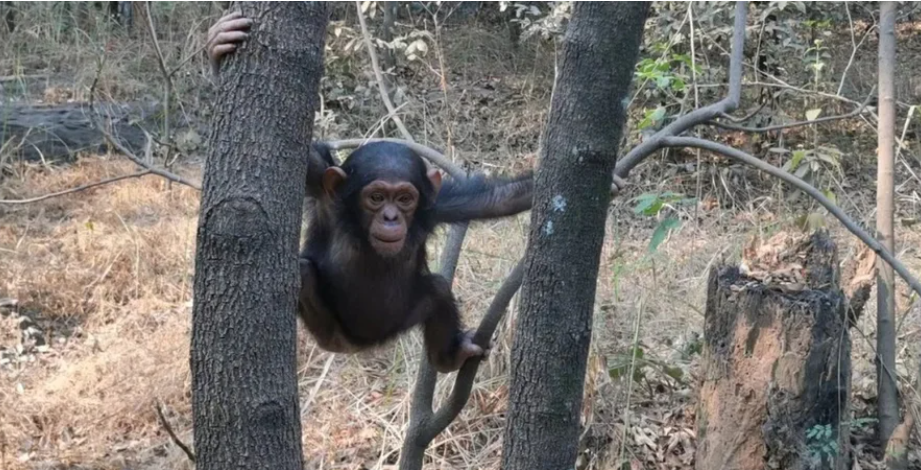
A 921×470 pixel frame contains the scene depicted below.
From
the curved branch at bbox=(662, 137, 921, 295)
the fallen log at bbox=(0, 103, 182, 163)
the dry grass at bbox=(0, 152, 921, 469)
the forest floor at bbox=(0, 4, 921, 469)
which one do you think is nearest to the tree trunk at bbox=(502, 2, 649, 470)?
the curved branch at bbox=(662, 137, 921, 295)

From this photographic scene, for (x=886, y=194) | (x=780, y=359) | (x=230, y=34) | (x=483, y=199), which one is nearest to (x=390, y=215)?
(x=483, y=199)

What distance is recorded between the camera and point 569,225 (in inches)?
109

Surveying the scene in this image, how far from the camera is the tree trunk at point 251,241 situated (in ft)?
7.97

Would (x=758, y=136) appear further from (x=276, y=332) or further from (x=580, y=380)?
(x=276, y=332)

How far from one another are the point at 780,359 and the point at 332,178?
7.40 feet

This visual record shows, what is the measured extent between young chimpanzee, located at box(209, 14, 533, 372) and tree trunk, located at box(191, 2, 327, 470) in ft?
6.41

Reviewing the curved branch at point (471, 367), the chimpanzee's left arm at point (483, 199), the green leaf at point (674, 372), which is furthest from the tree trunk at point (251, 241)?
the green leaf at point (674, 372)

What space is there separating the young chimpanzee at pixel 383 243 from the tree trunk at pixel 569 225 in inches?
61.8

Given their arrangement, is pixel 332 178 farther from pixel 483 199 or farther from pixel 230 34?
pixel 230 34

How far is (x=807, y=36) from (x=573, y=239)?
8269 millimetres

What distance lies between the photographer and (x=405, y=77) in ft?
40.1

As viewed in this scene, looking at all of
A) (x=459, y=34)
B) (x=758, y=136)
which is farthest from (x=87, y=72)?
(x=758, y=136)

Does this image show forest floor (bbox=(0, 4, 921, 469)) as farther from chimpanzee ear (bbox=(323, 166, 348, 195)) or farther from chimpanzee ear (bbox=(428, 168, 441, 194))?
chimpanzee ear (bbox=(323, 166, 348, 195))

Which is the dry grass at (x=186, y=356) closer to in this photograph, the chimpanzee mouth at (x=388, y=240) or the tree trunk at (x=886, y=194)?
the tree trunk at (x=886, y=194)
